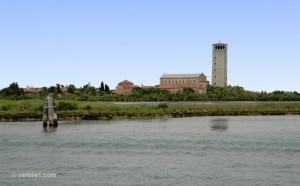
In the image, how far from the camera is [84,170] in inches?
1315

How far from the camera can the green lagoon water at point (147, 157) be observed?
101 ft

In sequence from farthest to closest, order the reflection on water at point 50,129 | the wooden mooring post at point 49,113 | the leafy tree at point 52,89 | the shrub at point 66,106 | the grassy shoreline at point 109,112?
1. the leafy tree at point 52,89
2. the shrub at point 66,106
3. the grassy shoreline at point 109,112
4. the wooden mooring post at point 49,113
5. the reflection on water at point 50,129

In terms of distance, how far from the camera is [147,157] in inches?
1554

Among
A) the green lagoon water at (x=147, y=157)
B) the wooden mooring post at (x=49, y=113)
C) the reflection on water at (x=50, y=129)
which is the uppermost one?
the wooden mooring post at (x=49, y=113)

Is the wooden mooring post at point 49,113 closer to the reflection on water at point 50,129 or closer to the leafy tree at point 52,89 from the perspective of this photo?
the reflection on water at point 50,129

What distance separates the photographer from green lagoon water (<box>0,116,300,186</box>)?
30672mm

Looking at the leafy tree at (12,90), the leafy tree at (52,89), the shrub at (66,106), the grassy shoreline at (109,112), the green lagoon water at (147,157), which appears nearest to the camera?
the green lagoon water at (147,157)

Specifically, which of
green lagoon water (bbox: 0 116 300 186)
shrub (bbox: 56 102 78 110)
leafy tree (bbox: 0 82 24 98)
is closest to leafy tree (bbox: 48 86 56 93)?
leafy tree (bbox: 0 82 24 98)

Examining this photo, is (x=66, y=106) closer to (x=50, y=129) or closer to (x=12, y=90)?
(x=50, y=129)

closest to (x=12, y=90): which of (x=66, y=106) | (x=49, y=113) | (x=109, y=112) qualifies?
(x=66, y=106)

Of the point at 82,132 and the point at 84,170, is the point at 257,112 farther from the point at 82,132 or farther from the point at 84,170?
the point at 84,170

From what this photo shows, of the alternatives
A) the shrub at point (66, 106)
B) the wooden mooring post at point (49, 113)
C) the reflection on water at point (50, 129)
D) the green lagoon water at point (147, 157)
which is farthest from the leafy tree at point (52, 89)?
the green lagoon water at point (147, 157)

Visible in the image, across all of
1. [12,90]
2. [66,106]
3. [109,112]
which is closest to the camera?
[109,112]

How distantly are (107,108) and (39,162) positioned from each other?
53514mm
